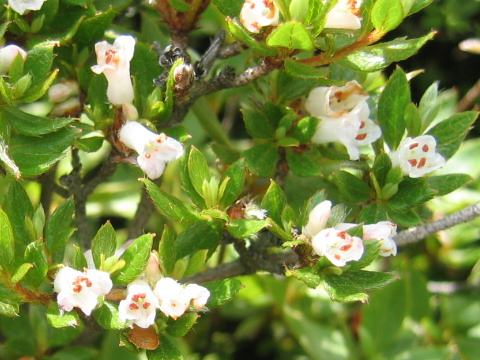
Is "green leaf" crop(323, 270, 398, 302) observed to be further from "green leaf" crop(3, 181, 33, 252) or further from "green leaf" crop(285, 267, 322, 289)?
"green leaf" crop(3, 181, 33, 252)

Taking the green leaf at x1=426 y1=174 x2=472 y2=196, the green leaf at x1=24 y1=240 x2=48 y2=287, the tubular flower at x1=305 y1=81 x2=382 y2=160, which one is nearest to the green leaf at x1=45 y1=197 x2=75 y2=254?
the green leaf at x1=24 y1=240 x2=48 y2=287

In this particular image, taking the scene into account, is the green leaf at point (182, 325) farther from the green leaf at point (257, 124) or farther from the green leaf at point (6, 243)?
the green leaf at point (257, 124)

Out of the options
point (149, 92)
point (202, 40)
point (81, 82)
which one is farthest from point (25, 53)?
point (202, 40)

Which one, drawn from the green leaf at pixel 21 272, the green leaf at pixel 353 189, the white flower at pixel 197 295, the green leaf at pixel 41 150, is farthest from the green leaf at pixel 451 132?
the green leaf at pixel 21 272

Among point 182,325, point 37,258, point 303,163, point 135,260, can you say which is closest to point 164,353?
point 182,325

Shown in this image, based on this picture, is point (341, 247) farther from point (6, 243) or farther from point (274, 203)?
point (6, 243)

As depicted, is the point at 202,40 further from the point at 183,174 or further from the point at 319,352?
the point at 183,174

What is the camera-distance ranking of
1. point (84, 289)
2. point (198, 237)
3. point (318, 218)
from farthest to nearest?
point (198, 237) < point (318, 218) < point (84, 289)
